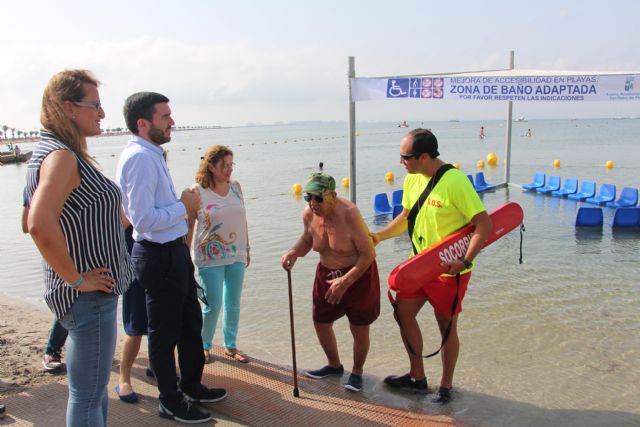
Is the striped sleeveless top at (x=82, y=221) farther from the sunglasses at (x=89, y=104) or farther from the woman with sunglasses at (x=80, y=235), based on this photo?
the sunglasses at (x=89, y=104)

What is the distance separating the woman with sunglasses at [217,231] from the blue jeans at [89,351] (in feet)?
5.55

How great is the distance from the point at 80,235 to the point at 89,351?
0.56m

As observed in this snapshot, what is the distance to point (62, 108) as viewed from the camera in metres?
2.41

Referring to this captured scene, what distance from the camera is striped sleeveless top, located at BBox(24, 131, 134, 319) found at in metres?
2.36

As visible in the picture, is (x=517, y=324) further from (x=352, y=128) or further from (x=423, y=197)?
(x=352, y=128)

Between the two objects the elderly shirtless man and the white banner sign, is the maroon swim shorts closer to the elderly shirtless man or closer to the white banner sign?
the elderly shirtless man

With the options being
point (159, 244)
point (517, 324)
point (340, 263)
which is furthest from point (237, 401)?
point (517, 324)

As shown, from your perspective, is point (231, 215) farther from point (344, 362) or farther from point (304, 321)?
point (304, 321)

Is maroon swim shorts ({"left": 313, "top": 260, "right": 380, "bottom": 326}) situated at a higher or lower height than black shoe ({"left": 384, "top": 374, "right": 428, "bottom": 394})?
higher

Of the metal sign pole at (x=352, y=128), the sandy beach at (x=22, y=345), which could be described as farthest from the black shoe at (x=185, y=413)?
the metal sign pole at (x=352, y=128)

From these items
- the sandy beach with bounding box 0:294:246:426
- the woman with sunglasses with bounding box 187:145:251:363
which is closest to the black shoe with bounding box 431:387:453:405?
the sandy beach with bounding box 0:294:246:426

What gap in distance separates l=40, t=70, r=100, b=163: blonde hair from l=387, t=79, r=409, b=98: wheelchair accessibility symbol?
7905 mm

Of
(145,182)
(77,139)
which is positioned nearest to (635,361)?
(145,182)

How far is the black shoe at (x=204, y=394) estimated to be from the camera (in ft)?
12.2
